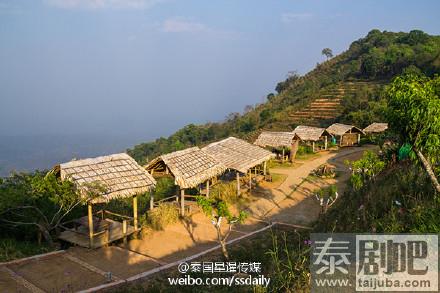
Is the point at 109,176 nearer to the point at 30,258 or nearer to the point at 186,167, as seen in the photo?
the point at 30,258

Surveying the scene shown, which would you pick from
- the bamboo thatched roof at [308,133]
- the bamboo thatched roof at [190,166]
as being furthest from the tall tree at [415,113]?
the bamboo thatched roof at [308,133]

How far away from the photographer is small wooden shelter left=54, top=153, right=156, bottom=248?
10.4 m

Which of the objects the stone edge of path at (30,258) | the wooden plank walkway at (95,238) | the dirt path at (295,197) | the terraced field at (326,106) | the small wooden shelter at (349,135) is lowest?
the dirt path at (295,197)

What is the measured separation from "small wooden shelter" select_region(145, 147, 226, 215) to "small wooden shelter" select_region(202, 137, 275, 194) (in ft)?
2.94

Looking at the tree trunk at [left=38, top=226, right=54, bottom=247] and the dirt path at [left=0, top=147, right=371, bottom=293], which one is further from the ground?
the tree trunk at [left=38, top=226, right=54, bottom=247]

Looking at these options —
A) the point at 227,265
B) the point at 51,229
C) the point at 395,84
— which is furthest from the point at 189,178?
the point at 395,84

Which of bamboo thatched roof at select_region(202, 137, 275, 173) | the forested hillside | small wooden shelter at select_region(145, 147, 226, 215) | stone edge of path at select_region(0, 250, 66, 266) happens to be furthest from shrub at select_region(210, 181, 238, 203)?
the forested hillside

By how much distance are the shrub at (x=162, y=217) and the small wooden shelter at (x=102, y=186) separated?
0.65m

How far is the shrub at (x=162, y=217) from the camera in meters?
12.5

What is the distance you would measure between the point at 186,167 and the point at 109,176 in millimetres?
3471

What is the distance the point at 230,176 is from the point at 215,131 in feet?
115

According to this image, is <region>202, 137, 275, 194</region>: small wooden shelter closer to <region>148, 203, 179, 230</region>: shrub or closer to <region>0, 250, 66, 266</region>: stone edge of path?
<region>148, 203, 179, 230</region>: shrub

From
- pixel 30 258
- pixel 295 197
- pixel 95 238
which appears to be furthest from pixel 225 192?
pixel 30 258

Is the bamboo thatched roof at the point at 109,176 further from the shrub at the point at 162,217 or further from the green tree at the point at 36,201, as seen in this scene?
the shrub at the point at 162,217
